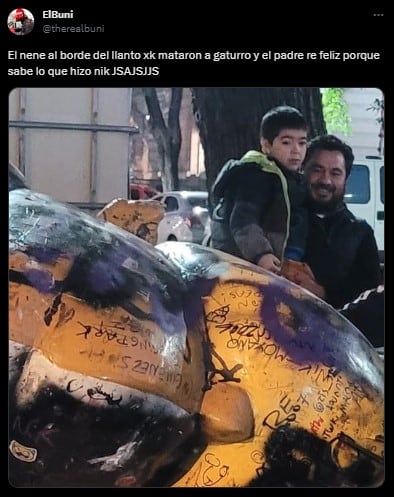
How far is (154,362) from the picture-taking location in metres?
3.02

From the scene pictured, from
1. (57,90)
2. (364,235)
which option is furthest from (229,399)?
(57,90)

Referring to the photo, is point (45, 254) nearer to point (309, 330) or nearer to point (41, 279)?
point (41, 279)

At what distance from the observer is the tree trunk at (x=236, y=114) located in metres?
3.10

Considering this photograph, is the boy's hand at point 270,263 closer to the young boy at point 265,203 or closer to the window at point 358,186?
the young boy at point 265,203

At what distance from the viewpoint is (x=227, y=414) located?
3102mm

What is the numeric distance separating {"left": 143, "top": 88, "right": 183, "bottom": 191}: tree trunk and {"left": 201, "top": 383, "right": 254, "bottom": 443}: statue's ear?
0.80 metres

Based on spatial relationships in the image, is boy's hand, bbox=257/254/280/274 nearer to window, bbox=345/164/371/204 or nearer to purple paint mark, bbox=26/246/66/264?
window, bbox=345/164/371/204

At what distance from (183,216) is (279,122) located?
520 mm

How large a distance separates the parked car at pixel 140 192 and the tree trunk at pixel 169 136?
2.1 inches
